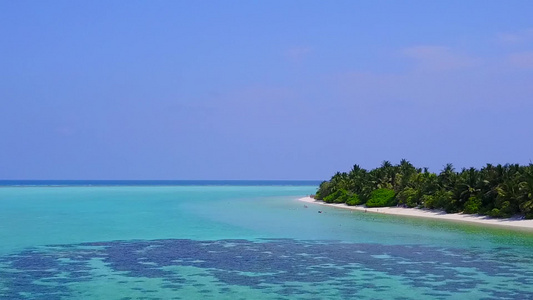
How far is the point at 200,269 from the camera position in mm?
32594

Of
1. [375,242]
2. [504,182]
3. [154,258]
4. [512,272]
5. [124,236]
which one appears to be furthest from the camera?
[504,182]

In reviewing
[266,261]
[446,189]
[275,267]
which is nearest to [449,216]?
[446,189]

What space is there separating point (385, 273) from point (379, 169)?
6671 centimetres

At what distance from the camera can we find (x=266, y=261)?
117ft

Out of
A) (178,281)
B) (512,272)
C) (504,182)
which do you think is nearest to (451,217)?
(504,182)

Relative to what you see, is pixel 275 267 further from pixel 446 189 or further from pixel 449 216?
pixel 446 189

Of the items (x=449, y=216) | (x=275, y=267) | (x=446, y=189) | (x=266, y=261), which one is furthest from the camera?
(x=446, y=189)

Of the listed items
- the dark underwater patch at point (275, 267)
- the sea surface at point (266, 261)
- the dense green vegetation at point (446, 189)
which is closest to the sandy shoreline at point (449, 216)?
A: the dense green vegetation at point (446, 189)

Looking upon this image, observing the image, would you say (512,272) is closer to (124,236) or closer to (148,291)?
(148,291)

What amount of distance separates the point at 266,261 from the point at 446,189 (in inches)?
1727

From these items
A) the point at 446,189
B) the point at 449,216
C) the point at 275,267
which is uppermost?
the point at 446,189

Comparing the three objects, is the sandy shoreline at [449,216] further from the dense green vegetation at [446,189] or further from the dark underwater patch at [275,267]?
the dark underwater patch at [275,267]

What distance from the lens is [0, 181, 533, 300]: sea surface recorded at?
86.6 feet

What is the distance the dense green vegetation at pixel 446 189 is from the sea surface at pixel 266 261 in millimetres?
6183
